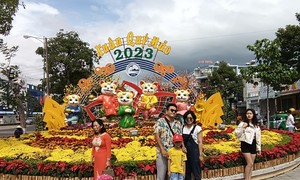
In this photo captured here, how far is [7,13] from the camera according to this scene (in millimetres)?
9789

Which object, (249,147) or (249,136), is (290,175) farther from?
(249,136)

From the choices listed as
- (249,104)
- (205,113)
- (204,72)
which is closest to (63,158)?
(205,113)

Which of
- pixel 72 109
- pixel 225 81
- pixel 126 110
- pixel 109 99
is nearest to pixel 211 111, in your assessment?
pixel 126 110

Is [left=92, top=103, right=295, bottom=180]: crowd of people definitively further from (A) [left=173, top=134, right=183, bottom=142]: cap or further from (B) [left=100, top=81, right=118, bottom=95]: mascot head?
(B) [left=100, top=81, right=118, bottom=95]: mascot head

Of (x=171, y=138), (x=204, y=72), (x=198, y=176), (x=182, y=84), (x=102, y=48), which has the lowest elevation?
(x=198, y=176)

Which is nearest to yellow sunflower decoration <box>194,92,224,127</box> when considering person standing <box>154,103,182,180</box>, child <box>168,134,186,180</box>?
person standing <box>154,103,182,180</box>

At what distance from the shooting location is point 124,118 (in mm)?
14625

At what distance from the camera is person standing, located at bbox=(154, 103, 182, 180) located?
5773mm

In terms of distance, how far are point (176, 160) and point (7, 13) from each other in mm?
6773

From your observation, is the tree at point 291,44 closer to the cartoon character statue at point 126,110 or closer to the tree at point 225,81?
the cartoon character statue at point 126,110

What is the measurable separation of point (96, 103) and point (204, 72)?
5219 cm

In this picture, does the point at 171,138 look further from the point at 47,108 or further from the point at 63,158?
the point at 47,108

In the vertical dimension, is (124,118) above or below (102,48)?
below

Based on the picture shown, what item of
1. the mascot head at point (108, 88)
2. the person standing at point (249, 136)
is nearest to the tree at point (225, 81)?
the mascot head at point (108, 88)
